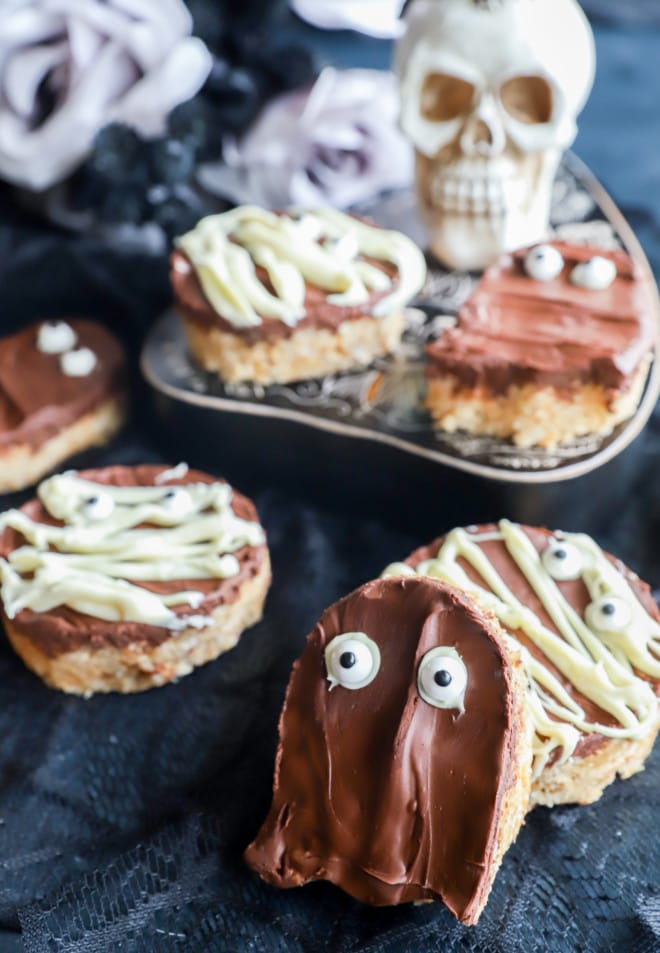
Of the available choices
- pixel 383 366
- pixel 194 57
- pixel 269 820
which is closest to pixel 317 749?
pixel 269 820

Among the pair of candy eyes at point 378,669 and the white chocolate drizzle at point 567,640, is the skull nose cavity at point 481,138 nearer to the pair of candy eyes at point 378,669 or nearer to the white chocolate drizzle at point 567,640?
the white chocolate drizzle at point 567,640

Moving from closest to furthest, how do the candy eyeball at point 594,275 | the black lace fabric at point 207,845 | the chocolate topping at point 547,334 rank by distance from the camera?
1. the black lace fabric at point 207,845
2. the chocolate topping at point 547,334
3. the candy eyeball at point 594,275

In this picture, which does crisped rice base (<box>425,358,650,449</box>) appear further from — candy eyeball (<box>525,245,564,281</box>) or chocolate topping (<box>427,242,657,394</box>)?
candy eyeball (<box>525,245,564,281</box>)

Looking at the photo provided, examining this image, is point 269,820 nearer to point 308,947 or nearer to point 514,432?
point 308,947

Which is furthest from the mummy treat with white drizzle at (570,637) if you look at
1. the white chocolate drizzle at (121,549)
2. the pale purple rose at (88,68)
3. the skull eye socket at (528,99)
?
the pale purple rose at (88,68)

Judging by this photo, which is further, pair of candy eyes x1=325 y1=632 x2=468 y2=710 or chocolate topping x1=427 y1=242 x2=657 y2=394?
chocolate topping x1=427 y1=242 x2=657 y2=394

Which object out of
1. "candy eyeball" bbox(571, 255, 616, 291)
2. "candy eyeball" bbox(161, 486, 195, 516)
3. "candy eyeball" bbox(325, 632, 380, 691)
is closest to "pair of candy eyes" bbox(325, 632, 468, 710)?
"candy eyeball" bbox(325, 632, 380, 691)

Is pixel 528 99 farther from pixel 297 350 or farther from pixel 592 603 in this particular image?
pixel 592 603

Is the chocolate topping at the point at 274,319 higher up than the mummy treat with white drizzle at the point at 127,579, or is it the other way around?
the chocolate topping at the point at 274,319
